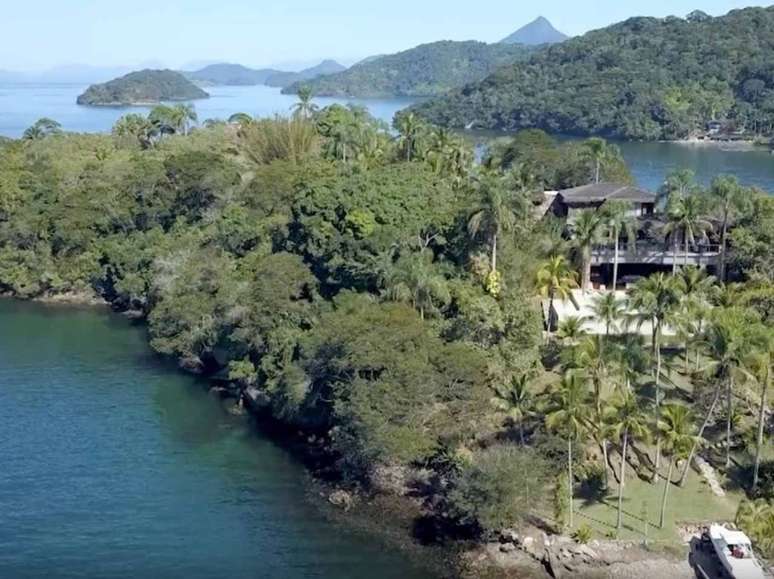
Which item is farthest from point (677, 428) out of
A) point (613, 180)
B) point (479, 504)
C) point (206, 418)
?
point (613, 180)

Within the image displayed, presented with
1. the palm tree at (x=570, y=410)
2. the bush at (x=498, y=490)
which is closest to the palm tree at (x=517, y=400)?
the palm tree at (x=570, y=410)

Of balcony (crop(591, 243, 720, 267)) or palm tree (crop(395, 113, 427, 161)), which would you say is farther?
palm tree (crop(395, 113, 427, 161))

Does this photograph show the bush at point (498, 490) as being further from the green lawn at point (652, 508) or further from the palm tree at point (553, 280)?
the palm tree at point (553, 280)

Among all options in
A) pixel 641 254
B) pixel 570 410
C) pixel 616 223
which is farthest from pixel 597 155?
pixel 570 410

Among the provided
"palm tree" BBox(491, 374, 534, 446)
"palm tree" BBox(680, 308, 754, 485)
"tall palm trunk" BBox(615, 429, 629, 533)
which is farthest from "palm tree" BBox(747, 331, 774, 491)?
"palm tree" BBox(491, 374, 534, 446)

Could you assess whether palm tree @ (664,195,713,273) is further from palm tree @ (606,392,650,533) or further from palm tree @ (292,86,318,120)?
palm tree @ (292,86,318,120)

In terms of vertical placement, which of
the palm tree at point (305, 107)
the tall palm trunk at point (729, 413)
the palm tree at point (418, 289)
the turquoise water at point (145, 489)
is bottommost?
the turquoise water at point (145, 489)

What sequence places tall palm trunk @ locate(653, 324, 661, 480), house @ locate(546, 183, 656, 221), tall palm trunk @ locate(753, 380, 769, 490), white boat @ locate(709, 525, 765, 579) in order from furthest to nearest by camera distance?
1. house @ locate(546, 183, 656, 221)
2. tall palm trunk @ locate(653, 324, 661, 480)
3. tall palm trunk @ locate(753, 380, 769, 490)
4. white boat @ locate(709, 525, 765, 579)
